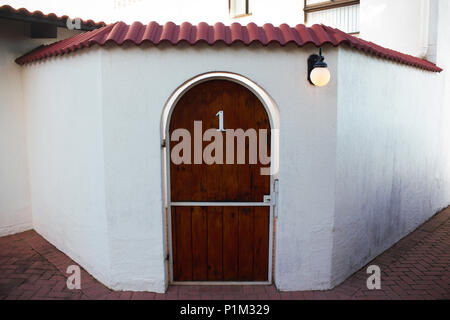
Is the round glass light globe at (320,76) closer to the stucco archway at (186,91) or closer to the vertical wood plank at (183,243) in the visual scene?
the stucco archway at (186,91)

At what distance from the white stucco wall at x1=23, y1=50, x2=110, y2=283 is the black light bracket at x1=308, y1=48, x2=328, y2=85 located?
264 centimetres

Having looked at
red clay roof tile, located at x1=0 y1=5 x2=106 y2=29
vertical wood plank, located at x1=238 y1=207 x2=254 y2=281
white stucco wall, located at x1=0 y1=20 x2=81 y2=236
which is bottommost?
vertical wood plank, located at x1=238 y1=207 x2=254 y2=281

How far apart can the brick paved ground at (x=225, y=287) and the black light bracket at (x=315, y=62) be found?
2884mm

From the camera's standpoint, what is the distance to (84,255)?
548 cm

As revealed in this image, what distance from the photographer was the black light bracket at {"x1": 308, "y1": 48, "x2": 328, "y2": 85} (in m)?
4.38

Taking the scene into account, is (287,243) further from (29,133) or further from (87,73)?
(29,133)

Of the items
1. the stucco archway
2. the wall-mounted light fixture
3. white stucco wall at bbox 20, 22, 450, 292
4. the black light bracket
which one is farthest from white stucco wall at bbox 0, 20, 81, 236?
the wall-mounted light fixture

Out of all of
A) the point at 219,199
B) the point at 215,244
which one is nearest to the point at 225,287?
the point at 215,244

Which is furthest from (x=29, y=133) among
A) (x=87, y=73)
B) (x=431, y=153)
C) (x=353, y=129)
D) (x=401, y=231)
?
(x=431, y=153)

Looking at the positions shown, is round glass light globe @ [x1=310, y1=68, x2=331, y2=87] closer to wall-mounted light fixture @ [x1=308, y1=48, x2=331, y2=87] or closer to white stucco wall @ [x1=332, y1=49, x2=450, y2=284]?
wall-mounted light fixture @ [x1=308, y1=48, x2=331, y2=87]

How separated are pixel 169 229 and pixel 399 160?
4296mm

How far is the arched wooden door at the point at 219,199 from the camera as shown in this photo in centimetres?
480

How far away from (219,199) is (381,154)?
2858 millimetres

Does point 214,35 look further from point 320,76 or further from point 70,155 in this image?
point 70,155
